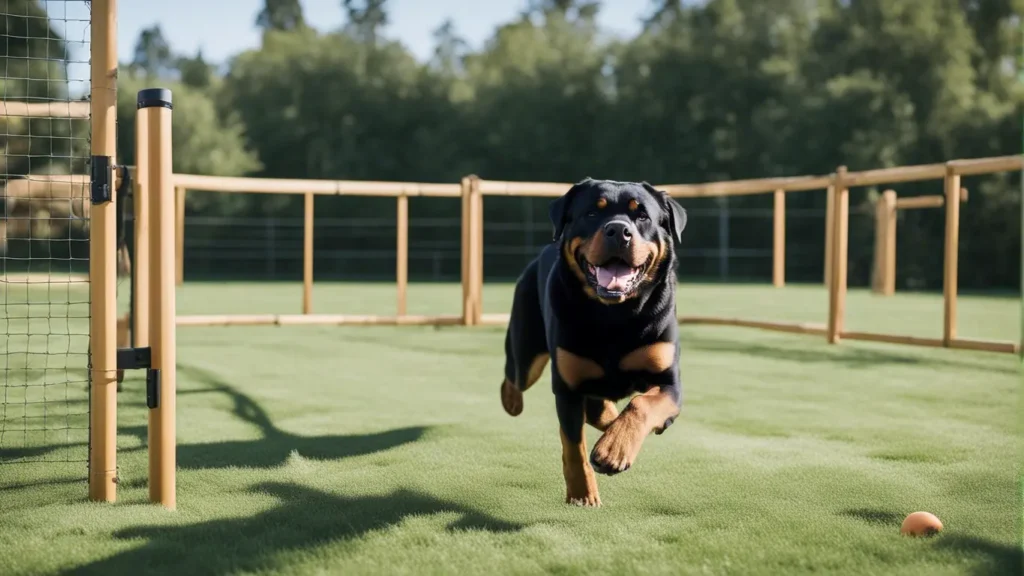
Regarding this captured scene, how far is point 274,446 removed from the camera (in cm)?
439

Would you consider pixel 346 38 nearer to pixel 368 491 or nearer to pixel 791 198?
pixel 791 198

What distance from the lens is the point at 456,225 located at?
1097 inches

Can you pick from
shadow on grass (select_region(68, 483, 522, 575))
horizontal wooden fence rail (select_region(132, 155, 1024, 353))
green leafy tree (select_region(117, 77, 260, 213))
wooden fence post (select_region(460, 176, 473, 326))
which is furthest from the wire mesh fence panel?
green leafy tree (select_region(117, 77, 260, 213))

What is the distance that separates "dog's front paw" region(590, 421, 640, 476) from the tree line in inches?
917

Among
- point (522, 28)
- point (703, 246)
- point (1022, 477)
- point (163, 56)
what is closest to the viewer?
point (1022, 477)

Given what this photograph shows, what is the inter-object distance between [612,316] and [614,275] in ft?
0.56

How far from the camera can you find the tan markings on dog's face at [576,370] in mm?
3445

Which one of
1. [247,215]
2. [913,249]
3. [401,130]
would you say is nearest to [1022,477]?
[913,249]

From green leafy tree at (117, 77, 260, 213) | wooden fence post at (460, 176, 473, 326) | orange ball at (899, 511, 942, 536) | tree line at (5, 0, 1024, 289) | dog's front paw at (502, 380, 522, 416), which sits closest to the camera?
orange ball at (899, 511, 942, 536)

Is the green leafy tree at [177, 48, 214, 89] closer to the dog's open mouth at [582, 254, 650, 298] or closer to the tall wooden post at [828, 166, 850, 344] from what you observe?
the tall wooden post at [828, 166, 850, 344]

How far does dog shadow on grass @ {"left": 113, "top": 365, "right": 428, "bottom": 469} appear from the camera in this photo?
4066mm

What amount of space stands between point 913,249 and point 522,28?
19.4m

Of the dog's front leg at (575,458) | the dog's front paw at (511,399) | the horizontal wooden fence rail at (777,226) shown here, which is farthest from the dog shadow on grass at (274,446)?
the horizontal wooden fence rail at (777,226)

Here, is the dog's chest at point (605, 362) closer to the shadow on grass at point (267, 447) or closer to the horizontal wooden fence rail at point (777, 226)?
the shadow on grass at point (267, 447)
